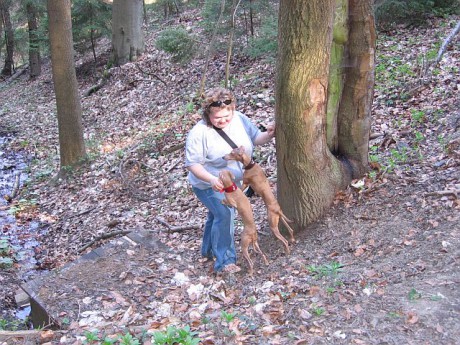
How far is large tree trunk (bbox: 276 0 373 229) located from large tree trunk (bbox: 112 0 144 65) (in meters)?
13.0

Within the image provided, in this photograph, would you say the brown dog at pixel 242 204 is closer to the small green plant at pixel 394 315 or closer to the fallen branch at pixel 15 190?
the small green plant at pixel 394 315

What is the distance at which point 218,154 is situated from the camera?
15.2 ft

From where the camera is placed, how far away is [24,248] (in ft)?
26.1

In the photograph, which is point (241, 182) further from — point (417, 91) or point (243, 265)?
point (417, 91)

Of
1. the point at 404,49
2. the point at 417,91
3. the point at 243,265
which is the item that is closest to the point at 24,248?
the point at 243,265

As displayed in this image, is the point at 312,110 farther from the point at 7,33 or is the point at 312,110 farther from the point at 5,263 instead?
the point at 7,33

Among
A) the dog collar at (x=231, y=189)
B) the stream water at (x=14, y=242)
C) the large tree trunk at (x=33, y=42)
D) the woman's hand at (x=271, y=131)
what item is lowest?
the stream water at (x=14, y=242)

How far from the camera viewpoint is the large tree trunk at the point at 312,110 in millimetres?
4492

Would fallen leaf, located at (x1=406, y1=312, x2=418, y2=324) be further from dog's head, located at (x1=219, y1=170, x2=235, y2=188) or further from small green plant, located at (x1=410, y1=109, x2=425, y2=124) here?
small green plant, located at (x1=410, y1=109, x2=425, y2=124)

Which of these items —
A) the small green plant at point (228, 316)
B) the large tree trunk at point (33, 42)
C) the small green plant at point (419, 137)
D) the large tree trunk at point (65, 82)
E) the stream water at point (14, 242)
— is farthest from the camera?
the large tree trunk at point (33, 42)

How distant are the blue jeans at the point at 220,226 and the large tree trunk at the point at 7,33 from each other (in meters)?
22.7

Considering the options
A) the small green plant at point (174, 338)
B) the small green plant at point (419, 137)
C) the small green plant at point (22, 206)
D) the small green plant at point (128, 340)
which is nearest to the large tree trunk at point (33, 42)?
the small green plant at point (22, 206)

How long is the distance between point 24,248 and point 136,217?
1933 mm

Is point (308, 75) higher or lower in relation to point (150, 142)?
higher
